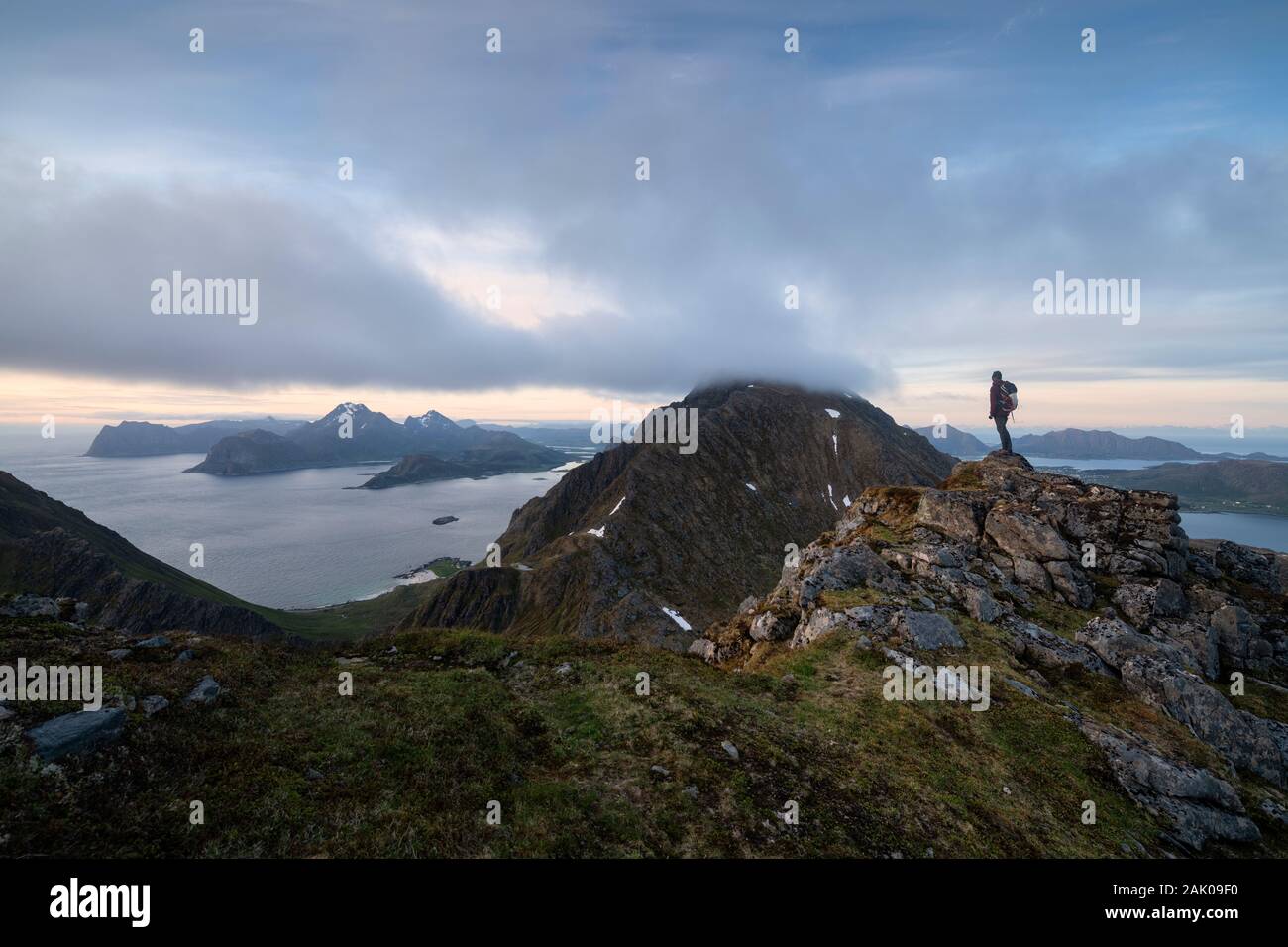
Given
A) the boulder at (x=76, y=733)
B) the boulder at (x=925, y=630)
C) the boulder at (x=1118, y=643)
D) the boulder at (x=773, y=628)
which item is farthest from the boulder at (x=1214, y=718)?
the boulder at (x=76, y=733)

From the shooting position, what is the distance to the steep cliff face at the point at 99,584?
366 ft

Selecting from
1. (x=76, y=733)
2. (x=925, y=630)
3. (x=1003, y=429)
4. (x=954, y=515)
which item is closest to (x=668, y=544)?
(x=1003, y=429)

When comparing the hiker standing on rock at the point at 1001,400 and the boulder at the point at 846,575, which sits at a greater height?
the hiker standing on rock at the point at 1001,400

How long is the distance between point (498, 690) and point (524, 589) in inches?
4704

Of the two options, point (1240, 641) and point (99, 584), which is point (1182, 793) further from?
point (99, 584)

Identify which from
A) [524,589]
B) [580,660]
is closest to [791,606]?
[580,660]

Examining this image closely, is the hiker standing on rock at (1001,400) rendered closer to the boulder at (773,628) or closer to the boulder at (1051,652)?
the boulder at (1051,652)

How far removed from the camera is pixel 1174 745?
19.4 meters

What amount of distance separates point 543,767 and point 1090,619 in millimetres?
32099

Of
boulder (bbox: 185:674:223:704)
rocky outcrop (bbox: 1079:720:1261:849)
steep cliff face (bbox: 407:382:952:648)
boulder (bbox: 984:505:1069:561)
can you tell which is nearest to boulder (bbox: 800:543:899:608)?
boulder (bbox: 984:505:1069:561)

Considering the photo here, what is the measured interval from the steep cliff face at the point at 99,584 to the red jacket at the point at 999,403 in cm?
13792
